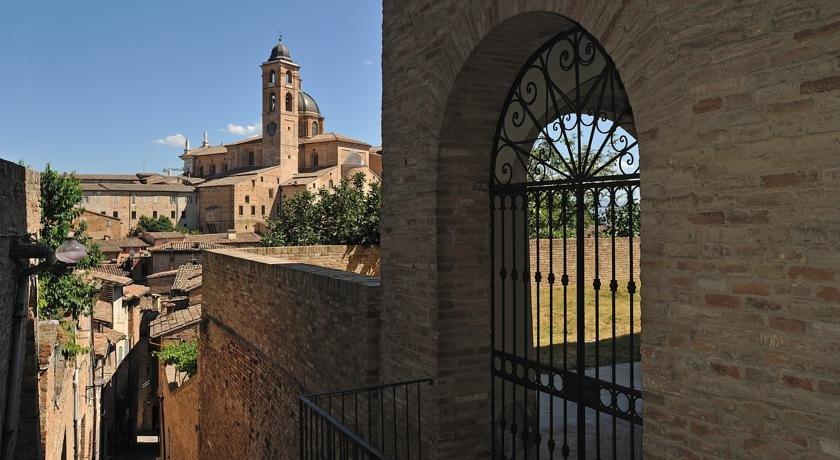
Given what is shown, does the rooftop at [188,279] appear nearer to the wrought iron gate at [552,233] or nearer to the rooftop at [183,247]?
the rooftop at [183,247]

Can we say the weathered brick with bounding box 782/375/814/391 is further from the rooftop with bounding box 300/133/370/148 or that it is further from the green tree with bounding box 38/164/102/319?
the rooftop with bounding box 300/133/370/148

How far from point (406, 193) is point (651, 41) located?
262 cm

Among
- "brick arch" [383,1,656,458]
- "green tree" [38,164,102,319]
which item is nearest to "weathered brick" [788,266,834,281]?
"brick arch" [383,1,656,458]

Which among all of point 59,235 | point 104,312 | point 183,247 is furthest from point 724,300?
point 183,247

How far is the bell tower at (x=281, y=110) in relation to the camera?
72.4 metres

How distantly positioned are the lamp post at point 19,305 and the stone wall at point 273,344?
2.38 metres

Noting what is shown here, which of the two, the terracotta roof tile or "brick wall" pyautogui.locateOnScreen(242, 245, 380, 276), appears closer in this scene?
"brick wall" pyautogui.locateOnScreen(242, 245, 380, 276)

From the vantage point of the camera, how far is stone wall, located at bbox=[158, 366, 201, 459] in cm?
1386

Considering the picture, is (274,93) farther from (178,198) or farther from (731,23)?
(731,23)

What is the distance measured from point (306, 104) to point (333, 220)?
204 feet

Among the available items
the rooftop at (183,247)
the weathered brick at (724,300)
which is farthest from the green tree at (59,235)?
the rooftop at (183,247)

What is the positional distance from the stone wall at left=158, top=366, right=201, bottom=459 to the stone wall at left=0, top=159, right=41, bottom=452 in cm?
374

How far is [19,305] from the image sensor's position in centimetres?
891

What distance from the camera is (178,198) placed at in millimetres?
77625
